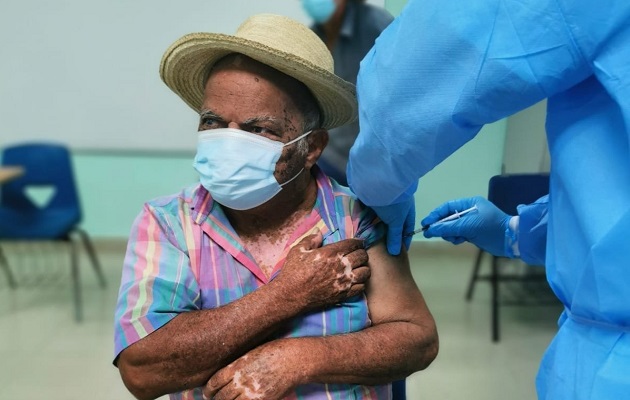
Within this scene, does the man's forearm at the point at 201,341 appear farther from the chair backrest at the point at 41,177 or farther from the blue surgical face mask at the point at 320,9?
the chair backrest at the point at 41,177

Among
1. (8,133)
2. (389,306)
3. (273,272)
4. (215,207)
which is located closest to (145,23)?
(8,133)

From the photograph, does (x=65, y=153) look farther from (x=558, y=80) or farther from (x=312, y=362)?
(x=558, y=80)

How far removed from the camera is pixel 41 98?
2.36m

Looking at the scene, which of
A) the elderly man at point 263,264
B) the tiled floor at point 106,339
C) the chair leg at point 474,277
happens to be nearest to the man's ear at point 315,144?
the elderly man at point 263,264

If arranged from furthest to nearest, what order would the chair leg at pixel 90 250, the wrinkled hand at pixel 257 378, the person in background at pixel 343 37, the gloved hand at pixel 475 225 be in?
the chair leg at pixel 90 250 < the person in background at pixel 343 37 < the gloved hand at pixel 475 225 < the wrinkled hand at pixel 257 378

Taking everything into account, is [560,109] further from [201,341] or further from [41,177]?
[41,177]

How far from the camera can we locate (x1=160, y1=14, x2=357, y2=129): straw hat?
3.60ft

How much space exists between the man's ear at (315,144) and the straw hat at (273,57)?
7cm

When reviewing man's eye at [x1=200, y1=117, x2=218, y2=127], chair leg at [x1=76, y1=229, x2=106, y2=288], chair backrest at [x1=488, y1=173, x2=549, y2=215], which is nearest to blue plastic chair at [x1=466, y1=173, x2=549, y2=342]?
chair backrest at [x1=488, y1=173, x2=549, y2=215]

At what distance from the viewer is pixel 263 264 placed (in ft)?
4.02

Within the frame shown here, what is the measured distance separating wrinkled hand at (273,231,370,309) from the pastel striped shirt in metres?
0.05

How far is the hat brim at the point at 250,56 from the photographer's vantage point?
1092 millimetres

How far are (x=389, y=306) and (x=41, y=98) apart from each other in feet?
6.21

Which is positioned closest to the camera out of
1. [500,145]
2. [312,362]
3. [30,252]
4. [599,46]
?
[599,46]
